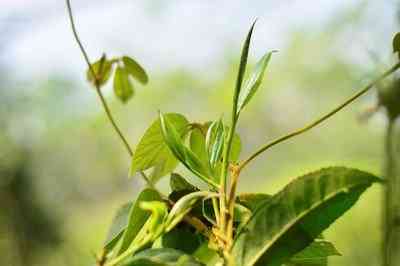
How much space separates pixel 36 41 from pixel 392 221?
2.04m

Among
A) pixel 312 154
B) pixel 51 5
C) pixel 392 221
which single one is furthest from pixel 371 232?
pixel 51 5

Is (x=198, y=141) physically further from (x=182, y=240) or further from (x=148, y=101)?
(x=148, y=101)

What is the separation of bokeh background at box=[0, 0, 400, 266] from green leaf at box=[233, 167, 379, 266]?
1157 mm

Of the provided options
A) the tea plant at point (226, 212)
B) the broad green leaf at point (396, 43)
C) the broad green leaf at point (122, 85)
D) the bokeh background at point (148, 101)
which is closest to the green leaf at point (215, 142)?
the tea plant at point (226, 212)

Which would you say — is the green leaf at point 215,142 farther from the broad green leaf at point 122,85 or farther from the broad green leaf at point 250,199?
the broad green leaf at point 122,85

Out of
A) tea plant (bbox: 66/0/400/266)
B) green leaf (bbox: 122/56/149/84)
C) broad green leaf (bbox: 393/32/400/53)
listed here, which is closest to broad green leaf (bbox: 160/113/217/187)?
tea plant (bbox: 66/0/400/266)

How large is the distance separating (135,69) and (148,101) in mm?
1673

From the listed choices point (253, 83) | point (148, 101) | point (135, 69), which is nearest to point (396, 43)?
point (253, 83)

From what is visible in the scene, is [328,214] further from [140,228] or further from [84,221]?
[84,221]

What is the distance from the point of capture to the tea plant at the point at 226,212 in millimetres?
272

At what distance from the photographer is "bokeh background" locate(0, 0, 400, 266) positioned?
160 centimetres

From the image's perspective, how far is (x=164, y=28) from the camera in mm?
2520

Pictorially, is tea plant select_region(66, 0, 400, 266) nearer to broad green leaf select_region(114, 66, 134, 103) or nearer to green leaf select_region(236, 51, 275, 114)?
green leaf select_region(236, 51, 275, 114)

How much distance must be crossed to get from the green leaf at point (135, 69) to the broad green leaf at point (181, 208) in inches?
10.6
